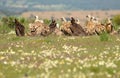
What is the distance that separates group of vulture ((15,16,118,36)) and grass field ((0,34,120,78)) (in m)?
9.62

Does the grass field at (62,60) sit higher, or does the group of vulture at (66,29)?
the grass field at (62,60)

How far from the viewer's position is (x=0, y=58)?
23297 mm

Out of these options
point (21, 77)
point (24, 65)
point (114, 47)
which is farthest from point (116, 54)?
point (21, 77)

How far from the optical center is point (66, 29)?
4256 cm

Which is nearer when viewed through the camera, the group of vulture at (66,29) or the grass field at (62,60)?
the grass field at (62,60)

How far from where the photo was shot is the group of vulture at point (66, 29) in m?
41.5

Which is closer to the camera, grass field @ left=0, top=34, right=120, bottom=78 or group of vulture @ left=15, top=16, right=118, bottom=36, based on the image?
grass field @ left=0, top=34, right=120, bottom=78

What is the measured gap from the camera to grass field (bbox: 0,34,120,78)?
18.0 meters

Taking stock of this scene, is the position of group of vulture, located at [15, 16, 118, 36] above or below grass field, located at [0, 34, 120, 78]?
below

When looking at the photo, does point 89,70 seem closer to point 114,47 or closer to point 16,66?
point 16,66

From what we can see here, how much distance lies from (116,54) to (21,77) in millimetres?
8197

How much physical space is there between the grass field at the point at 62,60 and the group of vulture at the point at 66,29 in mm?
9618

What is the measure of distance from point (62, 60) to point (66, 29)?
21.0 m

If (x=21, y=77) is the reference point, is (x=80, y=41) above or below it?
below
